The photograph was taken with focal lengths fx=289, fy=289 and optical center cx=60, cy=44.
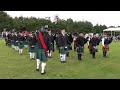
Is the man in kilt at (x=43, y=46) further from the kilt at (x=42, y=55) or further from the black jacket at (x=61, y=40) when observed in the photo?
the black jacket at (x=61, y=40)

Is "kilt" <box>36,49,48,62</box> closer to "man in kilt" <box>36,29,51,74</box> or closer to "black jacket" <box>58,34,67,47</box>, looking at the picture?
"man in kilt" <box>36,29,51,74</box>

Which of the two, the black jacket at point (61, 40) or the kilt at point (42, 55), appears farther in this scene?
the black jacket at point (61, 40)

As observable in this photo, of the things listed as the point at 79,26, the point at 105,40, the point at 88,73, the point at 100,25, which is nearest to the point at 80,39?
the point at 105,40

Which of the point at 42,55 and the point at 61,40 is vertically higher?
the point at 61,40

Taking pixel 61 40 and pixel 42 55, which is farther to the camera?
pixel 61 40

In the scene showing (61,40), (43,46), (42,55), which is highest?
(61,40)

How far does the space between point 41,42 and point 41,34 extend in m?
0.36

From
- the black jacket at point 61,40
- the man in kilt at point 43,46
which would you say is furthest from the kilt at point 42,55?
the black jacket at point 61,40

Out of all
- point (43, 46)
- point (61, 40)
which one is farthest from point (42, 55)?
point (61, 40)

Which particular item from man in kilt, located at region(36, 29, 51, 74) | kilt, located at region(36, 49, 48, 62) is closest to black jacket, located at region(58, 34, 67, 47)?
man in kilt, located at region(36, 29, 51, 74)

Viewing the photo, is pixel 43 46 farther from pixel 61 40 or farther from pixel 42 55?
pixel 61 40

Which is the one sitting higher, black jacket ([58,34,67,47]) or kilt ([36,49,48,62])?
black jacket ([58,34,67,47])

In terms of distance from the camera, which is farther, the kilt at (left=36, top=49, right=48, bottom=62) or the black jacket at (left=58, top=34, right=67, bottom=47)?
the black jacket at (left=58, top=34, right=67, bottom=47)

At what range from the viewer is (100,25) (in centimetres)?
9425
